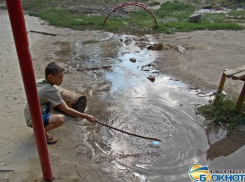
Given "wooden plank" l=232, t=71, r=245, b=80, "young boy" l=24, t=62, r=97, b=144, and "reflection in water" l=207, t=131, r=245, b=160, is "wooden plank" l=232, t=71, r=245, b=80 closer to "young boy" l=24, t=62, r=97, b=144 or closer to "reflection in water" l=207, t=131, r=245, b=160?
"reflection in water" l=207, t=131, r=245, b=160

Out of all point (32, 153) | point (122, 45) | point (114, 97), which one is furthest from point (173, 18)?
point (32, 153)

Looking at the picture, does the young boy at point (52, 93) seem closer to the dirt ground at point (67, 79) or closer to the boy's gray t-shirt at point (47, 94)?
the boy's gray t-shirt at point (47, 94)

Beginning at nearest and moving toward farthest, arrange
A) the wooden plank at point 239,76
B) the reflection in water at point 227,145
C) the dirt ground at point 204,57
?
the reflection in water at point 227,145 → the wooden plank at point 239,76 → the dirt ground at point 204,57

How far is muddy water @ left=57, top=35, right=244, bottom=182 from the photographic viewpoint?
3.38m

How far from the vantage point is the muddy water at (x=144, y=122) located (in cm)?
338

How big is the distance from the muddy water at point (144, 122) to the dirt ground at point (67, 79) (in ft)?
0.93

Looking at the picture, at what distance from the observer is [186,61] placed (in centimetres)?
750

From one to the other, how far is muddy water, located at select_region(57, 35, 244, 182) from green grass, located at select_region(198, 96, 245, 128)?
0.18 metres

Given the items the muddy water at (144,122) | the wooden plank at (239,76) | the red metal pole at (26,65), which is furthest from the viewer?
the wooden plank at (239,76)

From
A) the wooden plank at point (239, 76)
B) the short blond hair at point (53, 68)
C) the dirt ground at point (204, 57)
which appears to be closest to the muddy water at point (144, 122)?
the dirt ground at point (204, 57)

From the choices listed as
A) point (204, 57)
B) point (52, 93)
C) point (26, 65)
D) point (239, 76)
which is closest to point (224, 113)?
Answer: point (239, 76)

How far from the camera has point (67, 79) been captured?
6086 millimetres

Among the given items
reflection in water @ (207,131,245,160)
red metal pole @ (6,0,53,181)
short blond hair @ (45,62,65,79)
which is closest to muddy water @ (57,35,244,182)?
reflection in water @ (207,131,245,160)

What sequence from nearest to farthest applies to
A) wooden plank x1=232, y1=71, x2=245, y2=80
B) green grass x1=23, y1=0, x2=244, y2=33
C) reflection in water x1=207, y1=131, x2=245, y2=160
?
reflection in water x1=207, y1=131, x2=245, y2=160
wooden plank x1=232, y1=71, x2=245, y2=80
green grass x1=23, y1=0, x2=244, y2=33
